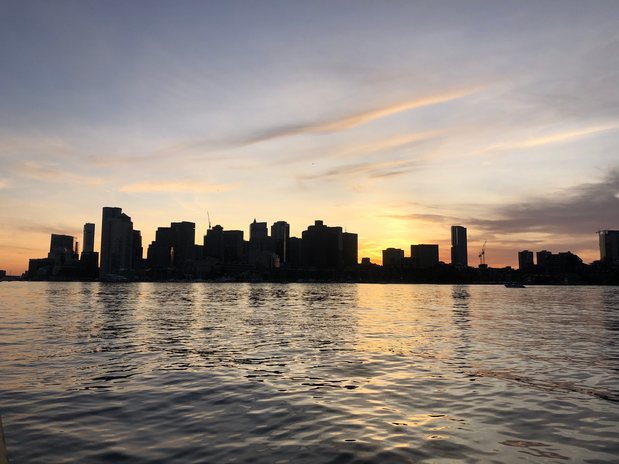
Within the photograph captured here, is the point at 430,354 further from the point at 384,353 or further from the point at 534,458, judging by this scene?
the point at 534,458

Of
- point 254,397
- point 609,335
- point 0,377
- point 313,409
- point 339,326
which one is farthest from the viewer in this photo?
point 339,326

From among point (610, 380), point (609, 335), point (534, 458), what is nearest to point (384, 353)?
point (610, 380)

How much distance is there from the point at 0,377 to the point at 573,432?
28448mm

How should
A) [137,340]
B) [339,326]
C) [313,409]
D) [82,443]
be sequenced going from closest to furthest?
[82,443] < [313,409] < [137,340] < [339,326]

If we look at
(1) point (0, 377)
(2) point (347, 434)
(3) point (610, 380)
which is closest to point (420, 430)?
(2) point (347, 434)

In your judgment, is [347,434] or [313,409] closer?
[347,434]

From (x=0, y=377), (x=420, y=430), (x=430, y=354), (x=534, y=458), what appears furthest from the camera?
(x=430, y=354)

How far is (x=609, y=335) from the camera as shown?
49.1 meters

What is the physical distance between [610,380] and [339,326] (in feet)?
115

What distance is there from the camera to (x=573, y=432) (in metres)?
16.5

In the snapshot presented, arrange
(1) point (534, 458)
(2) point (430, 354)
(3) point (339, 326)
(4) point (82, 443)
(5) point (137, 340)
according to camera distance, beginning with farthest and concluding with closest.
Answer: (3) point (339, 326)
(5) point (137, 340)
(2) point (430, 354)
(4) point (82, 443)
(1) point (534, 458)

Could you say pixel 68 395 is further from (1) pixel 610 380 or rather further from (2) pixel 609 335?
(2) pixel 609 335

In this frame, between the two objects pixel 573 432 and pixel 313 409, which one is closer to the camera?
pixel 573 432

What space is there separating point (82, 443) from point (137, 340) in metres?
29.2
